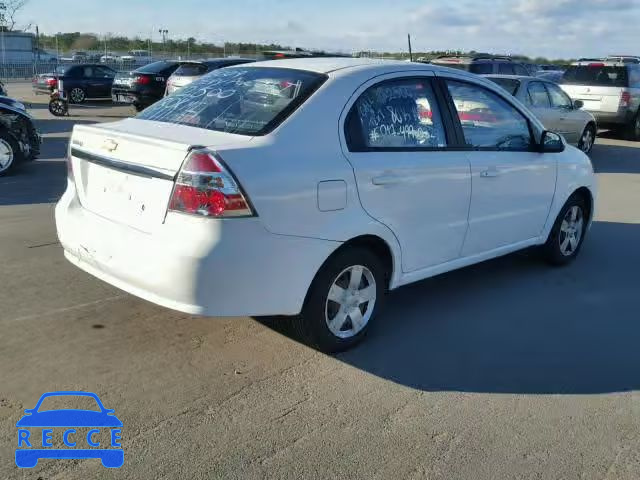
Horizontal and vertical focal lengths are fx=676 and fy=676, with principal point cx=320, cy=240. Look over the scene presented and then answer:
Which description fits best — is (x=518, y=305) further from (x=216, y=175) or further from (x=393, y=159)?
(x=216, y=175)

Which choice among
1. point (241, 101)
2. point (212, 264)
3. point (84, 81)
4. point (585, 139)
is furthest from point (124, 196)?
point (84, 81)

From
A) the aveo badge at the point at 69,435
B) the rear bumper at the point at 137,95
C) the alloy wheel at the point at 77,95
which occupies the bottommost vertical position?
the aveo badge at the point at 69,435

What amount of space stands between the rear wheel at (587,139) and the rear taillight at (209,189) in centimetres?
1181

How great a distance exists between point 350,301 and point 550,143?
97.4 inches

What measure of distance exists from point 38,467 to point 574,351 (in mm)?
3196

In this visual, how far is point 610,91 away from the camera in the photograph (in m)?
16.2

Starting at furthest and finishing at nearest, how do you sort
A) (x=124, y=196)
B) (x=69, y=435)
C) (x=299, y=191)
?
(x=124, y=196)
(x=299, y=191)
(x=69, y=435)

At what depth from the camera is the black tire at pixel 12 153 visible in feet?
32.1

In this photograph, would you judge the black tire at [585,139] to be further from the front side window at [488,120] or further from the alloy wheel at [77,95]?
the alloy wheel at [77,95]

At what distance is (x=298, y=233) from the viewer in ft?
12.0

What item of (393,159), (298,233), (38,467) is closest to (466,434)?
(298,233)

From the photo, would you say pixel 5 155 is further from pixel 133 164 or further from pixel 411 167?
pixel 411 167

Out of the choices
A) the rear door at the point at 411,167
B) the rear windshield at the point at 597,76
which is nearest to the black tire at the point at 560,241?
the rear door at the point at 411,167

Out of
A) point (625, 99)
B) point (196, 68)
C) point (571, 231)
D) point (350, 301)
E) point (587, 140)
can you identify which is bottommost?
point (350, 301)
